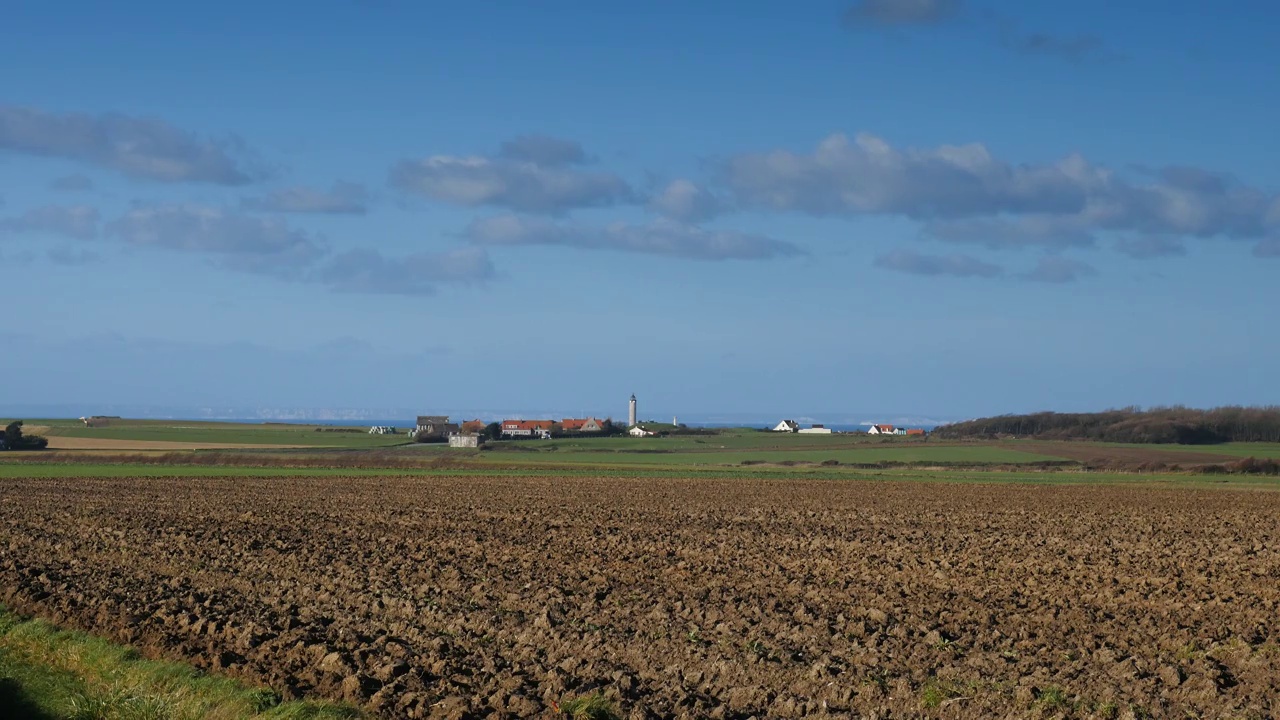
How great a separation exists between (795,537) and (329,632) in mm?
16197

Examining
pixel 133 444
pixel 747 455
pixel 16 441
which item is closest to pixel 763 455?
pixel 747 455

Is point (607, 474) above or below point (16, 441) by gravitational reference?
below

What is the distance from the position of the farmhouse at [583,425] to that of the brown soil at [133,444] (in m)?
53.3

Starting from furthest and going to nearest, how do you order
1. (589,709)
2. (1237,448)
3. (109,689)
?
(1237,448) < (109,689) < (589,709)

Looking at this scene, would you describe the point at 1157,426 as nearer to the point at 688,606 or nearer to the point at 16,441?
the point at 16,441

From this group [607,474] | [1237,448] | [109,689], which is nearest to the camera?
[109,689]

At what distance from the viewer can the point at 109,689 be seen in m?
13.2

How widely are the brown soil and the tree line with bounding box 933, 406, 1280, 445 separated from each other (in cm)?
7911

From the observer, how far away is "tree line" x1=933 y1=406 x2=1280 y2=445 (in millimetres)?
115125

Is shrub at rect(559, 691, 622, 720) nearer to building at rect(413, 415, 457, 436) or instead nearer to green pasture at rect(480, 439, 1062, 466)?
green pasture at rect(480, 439, 1062, 466)

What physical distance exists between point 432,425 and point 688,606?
12712 centimetres

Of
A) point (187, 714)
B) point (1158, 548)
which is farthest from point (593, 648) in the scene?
point (1158, 548)

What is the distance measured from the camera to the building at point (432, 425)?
138250 mm

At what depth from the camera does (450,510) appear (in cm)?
3884
